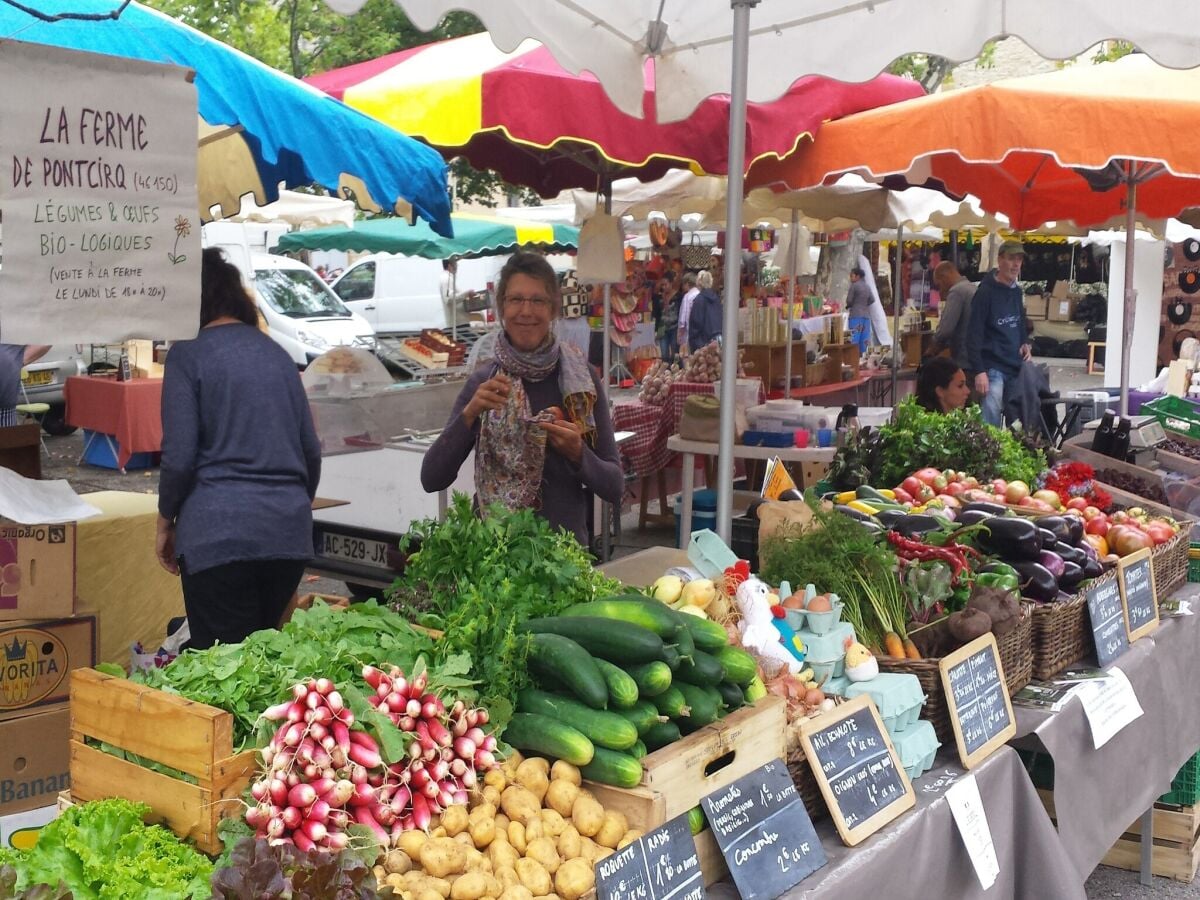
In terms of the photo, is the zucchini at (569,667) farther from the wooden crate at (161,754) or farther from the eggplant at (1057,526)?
the eggplant at (1057,526)

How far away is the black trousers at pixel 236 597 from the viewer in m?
3.71

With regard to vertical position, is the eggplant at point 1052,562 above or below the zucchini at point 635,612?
below

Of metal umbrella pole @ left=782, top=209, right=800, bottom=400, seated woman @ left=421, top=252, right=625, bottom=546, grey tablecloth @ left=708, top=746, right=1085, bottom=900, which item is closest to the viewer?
grey tablecloth @ left=708, top=746, right=1085, bottom=900

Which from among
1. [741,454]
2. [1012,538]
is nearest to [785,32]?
[1012,538]

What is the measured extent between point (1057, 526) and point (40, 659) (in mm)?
3316

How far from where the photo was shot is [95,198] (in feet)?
9.55

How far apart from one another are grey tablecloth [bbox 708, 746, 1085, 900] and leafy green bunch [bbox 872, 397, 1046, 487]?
7.27 feet

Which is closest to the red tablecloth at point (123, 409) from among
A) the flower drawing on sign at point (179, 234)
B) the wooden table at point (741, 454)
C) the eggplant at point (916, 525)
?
the wooden table at point (741, 454)

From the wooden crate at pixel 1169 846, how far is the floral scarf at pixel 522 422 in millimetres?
2528

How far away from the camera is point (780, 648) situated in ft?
9.48

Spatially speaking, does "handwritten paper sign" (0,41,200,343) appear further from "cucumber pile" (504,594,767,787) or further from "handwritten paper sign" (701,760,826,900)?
"handwritten paper sign" (701,760,826,900)

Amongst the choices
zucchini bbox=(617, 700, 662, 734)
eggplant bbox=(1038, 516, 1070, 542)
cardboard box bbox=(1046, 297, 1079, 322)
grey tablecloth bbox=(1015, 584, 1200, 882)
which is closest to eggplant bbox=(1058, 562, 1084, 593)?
eggplant bbox=(1038, 516, 1070, 542)

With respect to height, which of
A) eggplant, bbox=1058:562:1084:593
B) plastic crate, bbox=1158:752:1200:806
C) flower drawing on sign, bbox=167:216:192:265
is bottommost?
plastic crate, bbox=1158:752:1200:806

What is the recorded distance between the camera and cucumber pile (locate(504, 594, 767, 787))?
2.22 metres
